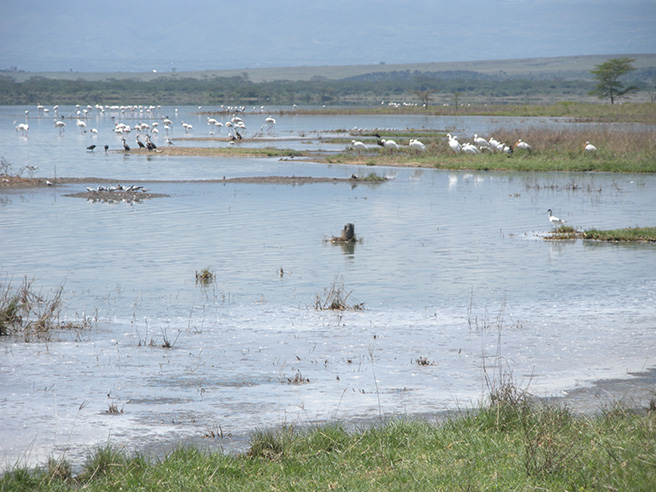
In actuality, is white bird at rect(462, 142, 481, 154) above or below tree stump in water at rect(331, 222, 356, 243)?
above

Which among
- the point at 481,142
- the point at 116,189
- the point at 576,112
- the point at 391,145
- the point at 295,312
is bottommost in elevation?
the point at 116,189

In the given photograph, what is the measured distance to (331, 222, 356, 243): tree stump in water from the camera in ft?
55.5

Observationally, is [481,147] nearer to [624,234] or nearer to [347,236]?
[624,234]

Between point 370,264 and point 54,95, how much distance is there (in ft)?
406

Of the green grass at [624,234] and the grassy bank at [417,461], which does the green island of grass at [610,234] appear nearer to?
the green grass at [624,234]

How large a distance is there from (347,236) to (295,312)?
5700 millimetres

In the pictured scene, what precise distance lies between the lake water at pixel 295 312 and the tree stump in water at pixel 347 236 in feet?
1.33

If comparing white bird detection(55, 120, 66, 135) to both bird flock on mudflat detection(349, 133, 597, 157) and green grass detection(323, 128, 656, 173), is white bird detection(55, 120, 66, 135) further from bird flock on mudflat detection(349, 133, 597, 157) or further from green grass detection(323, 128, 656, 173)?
green grass detection(323, 128, 656, 173)

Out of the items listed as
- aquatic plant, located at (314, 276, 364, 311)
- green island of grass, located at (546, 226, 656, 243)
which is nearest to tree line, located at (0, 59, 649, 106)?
green island of grass, located at (546, 226, 656, 243)

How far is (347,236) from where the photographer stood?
17.0 meters

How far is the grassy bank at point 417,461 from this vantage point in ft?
17.5

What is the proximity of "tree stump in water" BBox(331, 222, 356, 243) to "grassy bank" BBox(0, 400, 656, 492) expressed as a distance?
10.4 metres

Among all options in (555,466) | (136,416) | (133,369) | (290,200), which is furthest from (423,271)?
(290,200)

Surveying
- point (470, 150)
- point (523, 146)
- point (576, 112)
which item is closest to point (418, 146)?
point (470, 150)
